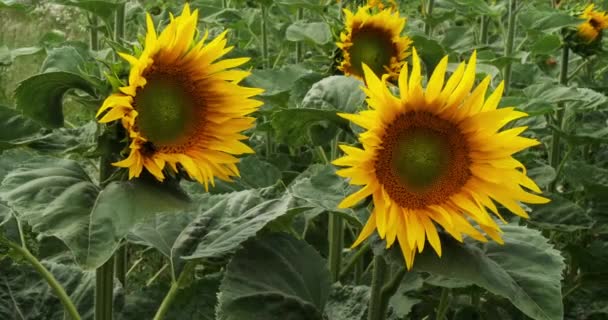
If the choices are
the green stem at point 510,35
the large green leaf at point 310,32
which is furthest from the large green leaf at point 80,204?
the green stem at point 510,35

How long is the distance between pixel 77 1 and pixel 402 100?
0.82 m

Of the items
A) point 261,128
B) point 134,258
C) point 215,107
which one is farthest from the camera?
point 134,258

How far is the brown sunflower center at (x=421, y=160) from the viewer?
3.14 ft

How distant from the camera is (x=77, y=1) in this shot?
154 cm

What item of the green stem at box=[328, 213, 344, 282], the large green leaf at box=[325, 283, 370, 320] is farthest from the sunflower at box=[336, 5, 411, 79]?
the large green leaf at box=[325, 283, 370, 320]

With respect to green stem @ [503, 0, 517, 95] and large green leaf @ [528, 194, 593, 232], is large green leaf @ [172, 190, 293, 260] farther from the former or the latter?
green stem @ [503, 0, 517, 95]

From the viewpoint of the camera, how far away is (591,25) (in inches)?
89.7

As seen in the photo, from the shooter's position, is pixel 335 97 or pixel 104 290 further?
pixel 335 97

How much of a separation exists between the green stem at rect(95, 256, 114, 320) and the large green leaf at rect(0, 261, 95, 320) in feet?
0.49

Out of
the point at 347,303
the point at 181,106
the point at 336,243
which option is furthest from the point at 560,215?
the point at 181,106

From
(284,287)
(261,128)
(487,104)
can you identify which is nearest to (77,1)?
(261,128)

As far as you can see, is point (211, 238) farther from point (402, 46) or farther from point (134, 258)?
point (134, 258)

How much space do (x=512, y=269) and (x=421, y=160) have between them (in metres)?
0.16

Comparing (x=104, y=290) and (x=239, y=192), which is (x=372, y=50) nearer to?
(x=239, y=192)
